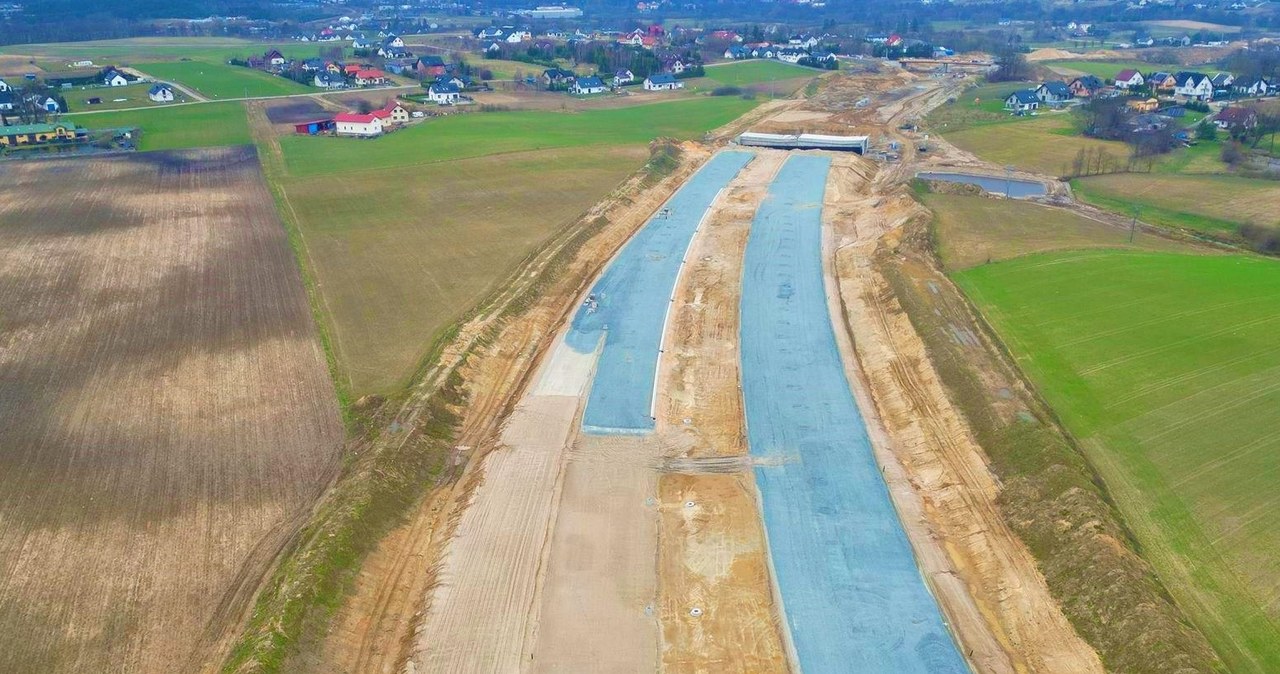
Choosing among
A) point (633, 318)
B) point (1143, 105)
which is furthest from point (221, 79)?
point (1143, 105)

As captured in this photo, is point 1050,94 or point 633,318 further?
point 1050,94

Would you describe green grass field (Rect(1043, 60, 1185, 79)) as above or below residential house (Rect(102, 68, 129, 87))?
above

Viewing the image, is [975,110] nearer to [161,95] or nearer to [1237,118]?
[1237,118]

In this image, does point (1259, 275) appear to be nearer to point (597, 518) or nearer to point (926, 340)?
point (926, 340)

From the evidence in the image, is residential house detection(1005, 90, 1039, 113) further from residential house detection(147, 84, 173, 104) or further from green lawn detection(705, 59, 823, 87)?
residential house detection(147, 84, 173, 104)

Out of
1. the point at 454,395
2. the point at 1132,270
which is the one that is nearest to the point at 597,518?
the point at 454,395

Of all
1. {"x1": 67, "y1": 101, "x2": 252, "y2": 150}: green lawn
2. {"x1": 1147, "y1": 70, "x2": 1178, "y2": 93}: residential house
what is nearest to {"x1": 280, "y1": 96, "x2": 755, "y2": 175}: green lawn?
{"x1": 67, "y1": 101, "x2": 252, "y2": 150}: green lawn

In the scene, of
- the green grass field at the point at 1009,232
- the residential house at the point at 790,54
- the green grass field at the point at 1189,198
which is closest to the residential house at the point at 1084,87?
the green grass field at the point at 1189,198
